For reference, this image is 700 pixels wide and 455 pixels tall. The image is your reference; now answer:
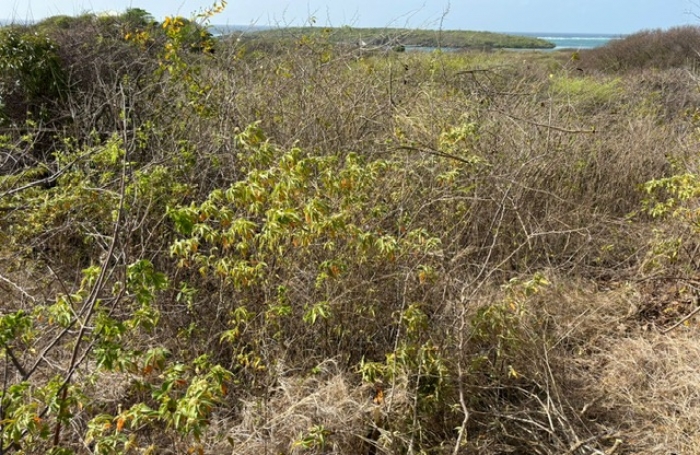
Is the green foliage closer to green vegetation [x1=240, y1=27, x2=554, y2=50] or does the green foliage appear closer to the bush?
green vegetation [x1=240, y1=27, x2=554, y2=50]

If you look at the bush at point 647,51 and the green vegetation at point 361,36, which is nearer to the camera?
the green vegetation at point 361,36

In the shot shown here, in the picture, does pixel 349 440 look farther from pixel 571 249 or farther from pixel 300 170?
pixel 571 249

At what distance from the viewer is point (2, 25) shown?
593 centimetres

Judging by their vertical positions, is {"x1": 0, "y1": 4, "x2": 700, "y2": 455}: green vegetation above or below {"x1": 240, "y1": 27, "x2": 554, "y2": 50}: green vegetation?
below

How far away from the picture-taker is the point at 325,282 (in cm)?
295

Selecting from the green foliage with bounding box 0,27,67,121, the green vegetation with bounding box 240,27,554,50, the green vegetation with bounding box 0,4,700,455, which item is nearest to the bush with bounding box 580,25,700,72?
the green vegetation with bounding box 240,27,554,50

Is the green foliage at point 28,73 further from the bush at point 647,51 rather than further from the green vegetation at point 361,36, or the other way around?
the bush at point 647,51

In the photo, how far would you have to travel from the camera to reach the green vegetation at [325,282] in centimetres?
235

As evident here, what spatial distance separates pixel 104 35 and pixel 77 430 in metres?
5.47

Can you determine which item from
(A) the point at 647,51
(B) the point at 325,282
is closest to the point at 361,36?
(B) the point at 325,282

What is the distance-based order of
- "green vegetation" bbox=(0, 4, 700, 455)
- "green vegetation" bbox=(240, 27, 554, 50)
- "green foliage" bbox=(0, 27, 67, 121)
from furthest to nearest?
1. "green vegetation" bbox=(240, 27, 554, 50)
2. "green foliage" bbox=(0, 27, 67, 121)
3. "green vegetation" bbox=(0, 4, 700, 455)

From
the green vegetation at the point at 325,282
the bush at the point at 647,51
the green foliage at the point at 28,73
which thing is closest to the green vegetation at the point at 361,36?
the green vegetation at the point at 325,282

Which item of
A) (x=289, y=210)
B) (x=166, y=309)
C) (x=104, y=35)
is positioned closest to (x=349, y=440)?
(x=289, y=210)

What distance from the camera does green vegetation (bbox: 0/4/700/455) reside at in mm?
2346
